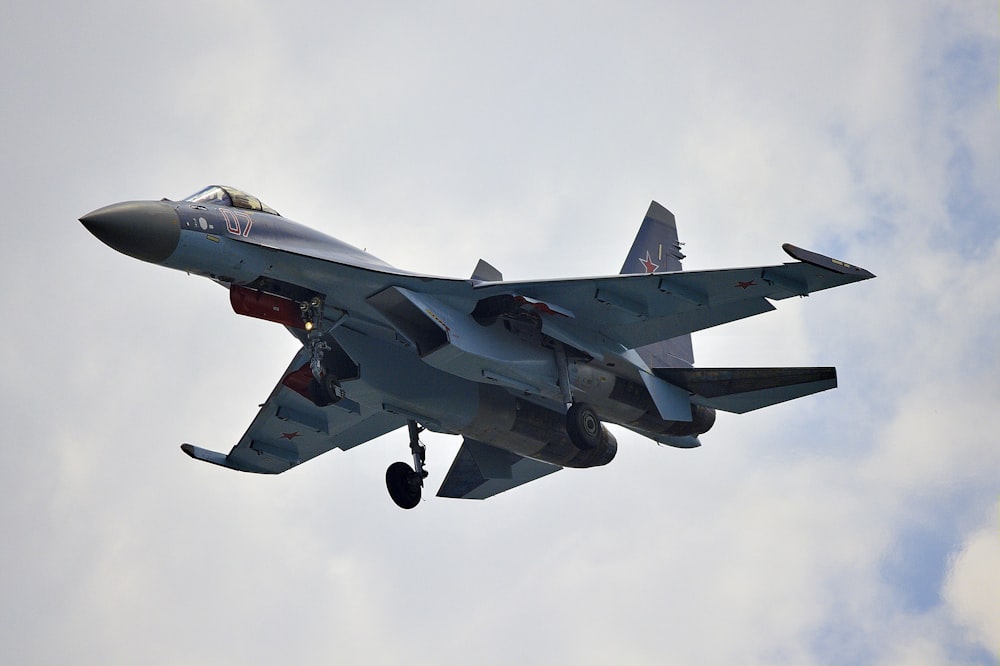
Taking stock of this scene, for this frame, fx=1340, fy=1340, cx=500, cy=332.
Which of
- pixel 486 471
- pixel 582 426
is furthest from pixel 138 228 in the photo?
pixel 486 471

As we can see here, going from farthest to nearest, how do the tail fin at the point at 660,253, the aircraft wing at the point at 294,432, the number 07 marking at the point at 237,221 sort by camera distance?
1. the tail fin at the point at 660,253
2. the aircraft wing at the point at 294,432
3. the number 07 marking at the point at 237,221

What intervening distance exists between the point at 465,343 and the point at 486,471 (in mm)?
6168

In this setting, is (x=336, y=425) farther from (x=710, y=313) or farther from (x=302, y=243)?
(x=710, y=313)

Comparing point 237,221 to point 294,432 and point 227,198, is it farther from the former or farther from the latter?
point 294,432

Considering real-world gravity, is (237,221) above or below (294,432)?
below

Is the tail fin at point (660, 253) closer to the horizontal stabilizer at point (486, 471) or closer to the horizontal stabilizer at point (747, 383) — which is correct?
the horizontal stabilizer at point (747, 383)

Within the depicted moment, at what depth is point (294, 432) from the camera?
28969 mm

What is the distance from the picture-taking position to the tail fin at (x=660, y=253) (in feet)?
95.9

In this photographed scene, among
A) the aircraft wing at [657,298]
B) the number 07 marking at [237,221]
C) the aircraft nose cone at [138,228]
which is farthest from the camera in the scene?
the aircraft wing at [657,298]

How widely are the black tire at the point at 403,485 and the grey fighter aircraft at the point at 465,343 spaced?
41 millimetres

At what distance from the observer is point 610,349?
2605 cm

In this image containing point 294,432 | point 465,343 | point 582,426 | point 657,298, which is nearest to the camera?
point 465,343

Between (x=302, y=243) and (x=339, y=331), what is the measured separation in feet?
6.48

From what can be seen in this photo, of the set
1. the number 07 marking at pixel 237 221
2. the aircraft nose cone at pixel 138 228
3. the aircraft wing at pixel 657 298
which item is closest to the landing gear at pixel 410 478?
the aircraft wing at pixel 657 298
